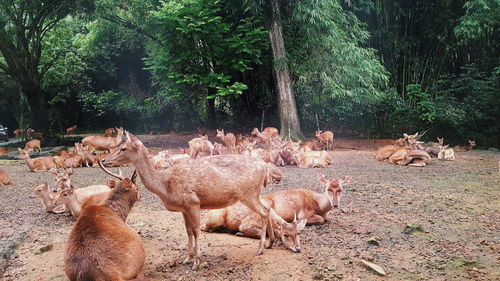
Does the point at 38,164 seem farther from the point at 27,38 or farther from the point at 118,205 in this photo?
the point at 118,205

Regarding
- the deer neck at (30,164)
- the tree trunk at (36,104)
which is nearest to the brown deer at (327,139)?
the deer neck at (30,164)

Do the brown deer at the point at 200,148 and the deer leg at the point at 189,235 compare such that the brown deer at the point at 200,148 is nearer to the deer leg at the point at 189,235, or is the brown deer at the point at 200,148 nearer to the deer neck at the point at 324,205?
the deer neck at the point at 324,205

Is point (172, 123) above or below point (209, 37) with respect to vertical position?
below

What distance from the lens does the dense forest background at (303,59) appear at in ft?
57.6

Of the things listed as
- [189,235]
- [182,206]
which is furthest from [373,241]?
[182,206]

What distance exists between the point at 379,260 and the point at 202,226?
2.48m

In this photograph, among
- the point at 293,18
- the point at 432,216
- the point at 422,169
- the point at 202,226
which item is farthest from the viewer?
the point at 293,18

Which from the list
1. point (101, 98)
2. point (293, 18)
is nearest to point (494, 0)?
point (293, 18)

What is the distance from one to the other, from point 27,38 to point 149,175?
17743mm

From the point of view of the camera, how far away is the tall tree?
1852cm

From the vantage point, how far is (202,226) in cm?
605

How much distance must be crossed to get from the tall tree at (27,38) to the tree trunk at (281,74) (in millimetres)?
9027

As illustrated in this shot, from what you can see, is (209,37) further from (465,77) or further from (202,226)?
(202,226)

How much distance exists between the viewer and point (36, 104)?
67.6 ft
